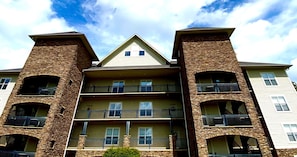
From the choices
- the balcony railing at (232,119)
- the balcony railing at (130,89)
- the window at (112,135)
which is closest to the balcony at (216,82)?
the balcony railing at (232,119)

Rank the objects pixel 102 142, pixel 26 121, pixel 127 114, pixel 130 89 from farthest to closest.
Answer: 1. pixel 130 89
2. pixel 127 114
3. pixel 102 142
4. pixel 26 121

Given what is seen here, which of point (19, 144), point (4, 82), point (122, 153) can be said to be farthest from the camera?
point (4, 82)

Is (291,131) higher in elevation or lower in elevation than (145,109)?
lower

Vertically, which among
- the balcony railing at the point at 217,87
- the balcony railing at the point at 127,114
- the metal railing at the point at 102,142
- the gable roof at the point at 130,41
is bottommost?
the metal railing at the point at 102,142

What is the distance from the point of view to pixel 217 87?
1642 cm

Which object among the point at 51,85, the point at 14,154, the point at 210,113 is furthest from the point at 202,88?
the point at 14,154

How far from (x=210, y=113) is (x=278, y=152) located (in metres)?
6.15

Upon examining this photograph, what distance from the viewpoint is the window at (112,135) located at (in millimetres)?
17891

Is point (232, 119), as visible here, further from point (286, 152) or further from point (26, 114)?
point (26, 114)

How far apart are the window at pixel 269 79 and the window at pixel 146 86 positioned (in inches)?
488

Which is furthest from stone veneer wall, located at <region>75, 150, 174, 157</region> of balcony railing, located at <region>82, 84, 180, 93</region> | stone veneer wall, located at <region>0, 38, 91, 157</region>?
balcony railing, located at <region>82, 84, 180, 93</region>

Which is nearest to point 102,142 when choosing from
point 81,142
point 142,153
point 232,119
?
point 81,142

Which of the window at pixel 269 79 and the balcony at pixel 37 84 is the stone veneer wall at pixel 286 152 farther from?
the balcony at pixel 37 84

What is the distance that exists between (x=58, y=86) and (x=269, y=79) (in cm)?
2167
